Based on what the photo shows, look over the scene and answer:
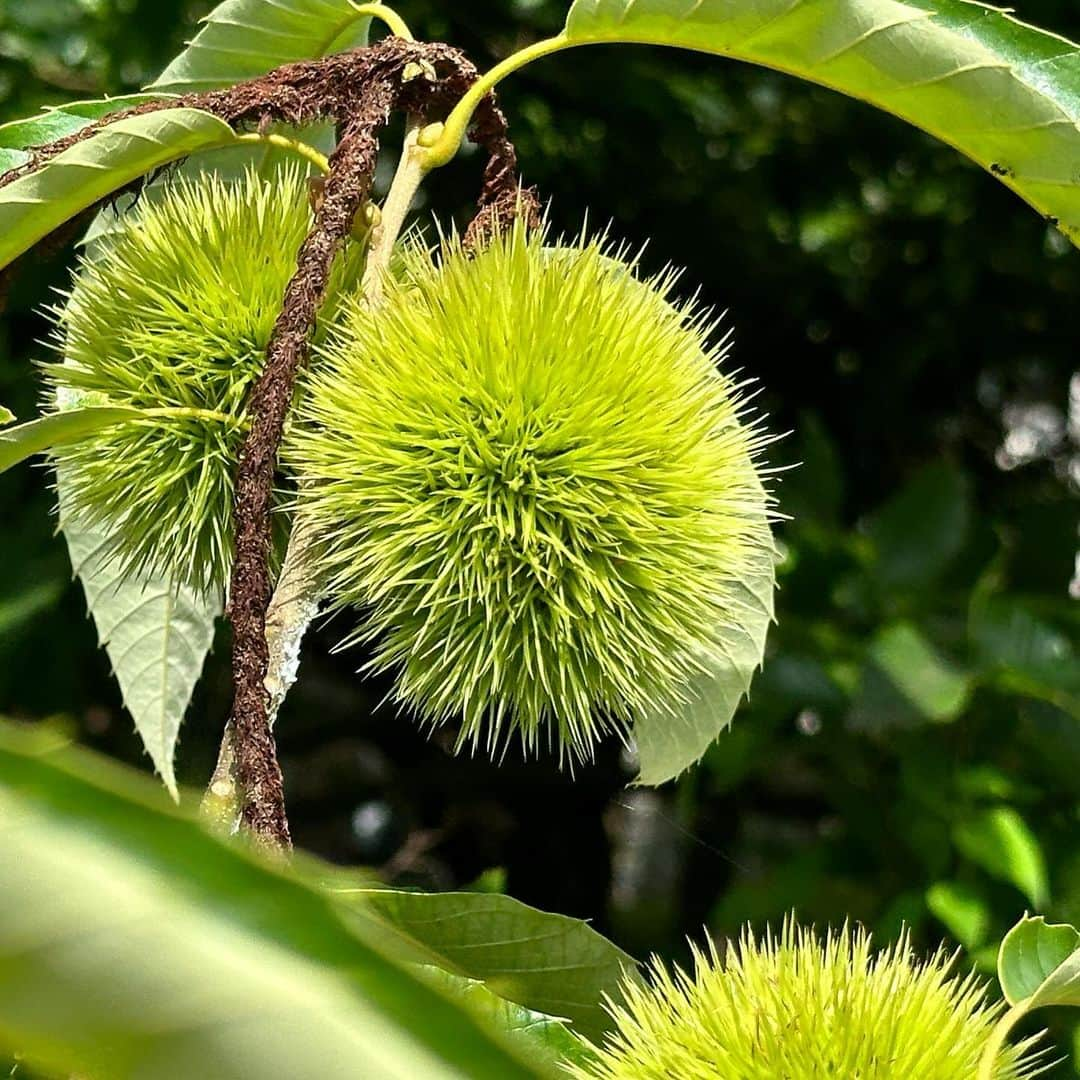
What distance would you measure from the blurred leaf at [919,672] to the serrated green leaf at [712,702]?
0.64m

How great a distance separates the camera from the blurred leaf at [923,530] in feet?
6.41

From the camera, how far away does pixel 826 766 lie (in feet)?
7.23

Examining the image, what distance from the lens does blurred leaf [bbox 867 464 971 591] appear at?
1.96 metres

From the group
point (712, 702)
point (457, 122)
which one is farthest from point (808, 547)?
point (457, 122)

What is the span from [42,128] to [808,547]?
1322 millimetres

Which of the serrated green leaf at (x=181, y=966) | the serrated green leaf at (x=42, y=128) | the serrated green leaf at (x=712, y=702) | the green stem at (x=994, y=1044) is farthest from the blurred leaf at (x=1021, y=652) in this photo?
the serrated green leaf at (x=181, y=966)

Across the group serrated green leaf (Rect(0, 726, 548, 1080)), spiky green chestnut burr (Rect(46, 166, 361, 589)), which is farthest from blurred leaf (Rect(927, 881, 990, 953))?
serrated green leaf (Rect(0, 726, 548, 1080))

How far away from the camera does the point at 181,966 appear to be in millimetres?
267

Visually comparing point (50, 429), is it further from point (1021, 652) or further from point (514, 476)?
point (1021, 652)

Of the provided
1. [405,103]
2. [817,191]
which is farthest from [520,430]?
[817,191]

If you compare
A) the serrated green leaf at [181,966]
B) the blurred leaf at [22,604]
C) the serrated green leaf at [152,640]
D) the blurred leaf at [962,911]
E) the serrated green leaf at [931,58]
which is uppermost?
the serrated green leaf at [931,58]

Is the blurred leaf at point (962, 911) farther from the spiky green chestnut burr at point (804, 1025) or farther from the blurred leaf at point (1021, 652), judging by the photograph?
the spiky green chestnut burr at point (804, 1025)

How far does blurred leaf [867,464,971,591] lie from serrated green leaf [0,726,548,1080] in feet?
5.74

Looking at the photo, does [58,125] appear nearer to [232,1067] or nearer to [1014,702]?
[232,1067]
